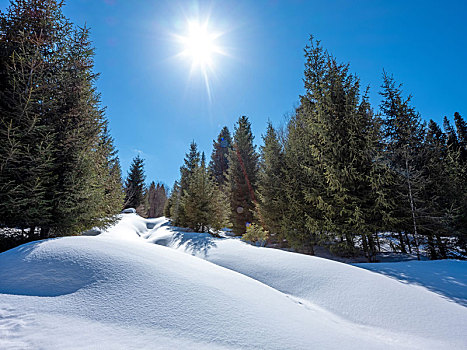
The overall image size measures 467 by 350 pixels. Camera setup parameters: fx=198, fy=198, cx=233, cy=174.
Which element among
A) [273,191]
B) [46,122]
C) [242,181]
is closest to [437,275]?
[273,191]

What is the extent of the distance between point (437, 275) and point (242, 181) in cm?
1382

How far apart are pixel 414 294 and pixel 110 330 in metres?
3.97

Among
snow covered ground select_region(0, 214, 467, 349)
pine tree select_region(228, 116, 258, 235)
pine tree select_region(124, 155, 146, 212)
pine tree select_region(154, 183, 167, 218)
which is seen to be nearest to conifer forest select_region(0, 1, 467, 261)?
snow covered ground select_region(0, 214, 467, 349)

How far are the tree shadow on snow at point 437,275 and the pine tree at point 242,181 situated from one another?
34.1ft

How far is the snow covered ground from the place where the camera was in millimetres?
1559

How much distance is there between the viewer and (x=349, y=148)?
7.08 m

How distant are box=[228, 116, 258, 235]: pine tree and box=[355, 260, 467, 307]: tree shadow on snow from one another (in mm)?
10399

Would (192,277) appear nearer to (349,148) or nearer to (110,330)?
(110,330)

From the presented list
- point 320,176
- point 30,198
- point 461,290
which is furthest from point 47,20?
point 461,290

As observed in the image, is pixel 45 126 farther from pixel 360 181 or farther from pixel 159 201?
pixel 159 201

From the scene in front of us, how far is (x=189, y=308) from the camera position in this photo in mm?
1987

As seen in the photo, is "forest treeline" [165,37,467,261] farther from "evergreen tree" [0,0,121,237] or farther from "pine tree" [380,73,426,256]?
"evergreen tree" [0,0,121,237]

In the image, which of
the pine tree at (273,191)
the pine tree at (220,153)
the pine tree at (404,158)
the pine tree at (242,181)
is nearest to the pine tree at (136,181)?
the pine tree at (220,153)

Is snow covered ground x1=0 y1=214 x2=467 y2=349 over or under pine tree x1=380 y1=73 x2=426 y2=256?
under
